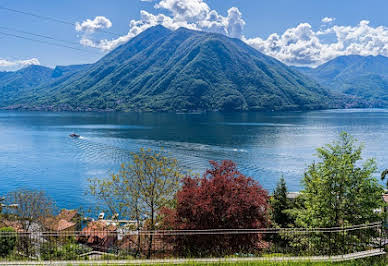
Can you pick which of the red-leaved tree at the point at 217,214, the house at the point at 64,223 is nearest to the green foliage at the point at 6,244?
the red-leaved tree at the point at 217,214

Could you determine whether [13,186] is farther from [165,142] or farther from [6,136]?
[6,136]

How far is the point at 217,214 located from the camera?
59.9 feet

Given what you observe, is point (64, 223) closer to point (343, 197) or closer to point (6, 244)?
point (6, 244)

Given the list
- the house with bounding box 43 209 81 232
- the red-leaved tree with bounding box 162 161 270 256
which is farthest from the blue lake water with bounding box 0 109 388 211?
the red-leaved tree with bounding box 162 161 270 256

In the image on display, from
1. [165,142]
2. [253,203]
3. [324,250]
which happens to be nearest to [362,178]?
[324,250]

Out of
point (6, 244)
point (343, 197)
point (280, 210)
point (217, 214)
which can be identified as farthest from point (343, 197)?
point (6, 244)

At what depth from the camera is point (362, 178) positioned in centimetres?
1850

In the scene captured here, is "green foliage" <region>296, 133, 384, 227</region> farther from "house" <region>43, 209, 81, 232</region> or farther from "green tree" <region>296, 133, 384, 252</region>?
"house" <region>43, 209, 81, 232</region>

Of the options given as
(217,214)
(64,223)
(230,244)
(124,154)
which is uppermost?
(217,214)

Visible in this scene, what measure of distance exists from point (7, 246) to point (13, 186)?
52937 millimetres

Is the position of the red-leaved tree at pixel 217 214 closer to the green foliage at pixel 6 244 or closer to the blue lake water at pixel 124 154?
the green foliage at pixel 6 244

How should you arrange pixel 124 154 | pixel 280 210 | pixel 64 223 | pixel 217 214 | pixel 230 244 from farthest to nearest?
1. pixel 124 154
2. pixel 64 223
3. pixel 280 210
4. pixel 217 214
5. pixel 230 244

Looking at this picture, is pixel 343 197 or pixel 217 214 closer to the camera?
pixel 217 214

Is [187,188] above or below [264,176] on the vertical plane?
above
